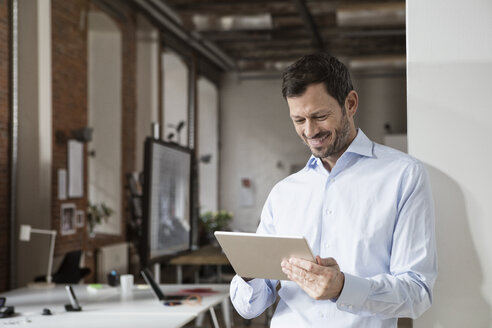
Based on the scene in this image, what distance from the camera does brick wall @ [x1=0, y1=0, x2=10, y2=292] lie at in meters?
5.34

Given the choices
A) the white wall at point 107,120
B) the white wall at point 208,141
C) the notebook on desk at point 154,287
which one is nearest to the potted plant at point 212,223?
the white wall at point 107,120

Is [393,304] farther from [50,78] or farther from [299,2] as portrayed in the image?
[299,2]

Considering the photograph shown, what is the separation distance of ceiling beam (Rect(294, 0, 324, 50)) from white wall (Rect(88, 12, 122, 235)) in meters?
2.31

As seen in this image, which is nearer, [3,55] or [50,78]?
[3,55]

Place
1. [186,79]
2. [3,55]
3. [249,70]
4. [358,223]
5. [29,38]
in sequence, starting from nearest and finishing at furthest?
[358,223]
[3,55]
[29,38]
[186,79]
[249,70]

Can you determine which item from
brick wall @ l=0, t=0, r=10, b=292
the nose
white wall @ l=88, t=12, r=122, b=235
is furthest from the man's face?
white wall @ l=88, t=12, r=122, b=235

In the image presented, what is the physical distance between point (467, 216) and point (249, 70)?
1121 centimetres

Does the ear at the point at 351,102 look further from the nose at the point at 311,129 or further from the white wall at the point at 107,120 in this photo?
the white wall at the point at 107,120

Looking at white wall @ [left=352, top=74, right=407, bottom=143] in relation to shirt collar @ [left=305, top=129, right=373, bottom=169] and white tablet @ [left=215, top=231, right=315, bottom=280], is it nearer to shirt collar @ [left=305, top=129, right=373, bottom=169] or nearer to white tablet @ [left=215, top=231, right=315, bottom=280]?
shirt collar @ [left=305, top=129, right=373, bottom=169]

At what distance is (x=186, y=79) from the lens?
35.6 feet

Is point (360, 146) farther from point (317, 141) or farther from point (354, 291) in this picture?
point (354, 291)

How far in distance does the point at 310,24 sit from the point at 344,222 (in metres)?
7.69

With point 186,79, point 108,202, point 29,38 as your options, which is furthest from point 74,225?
point 186,79

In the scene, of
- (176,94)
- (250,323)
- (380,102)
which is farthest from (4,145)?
(380,102)
